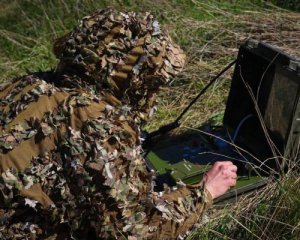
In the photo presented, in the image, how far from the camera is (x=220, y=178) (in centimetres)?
294

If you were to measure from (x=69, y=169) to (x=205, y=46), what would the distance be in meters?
3.08

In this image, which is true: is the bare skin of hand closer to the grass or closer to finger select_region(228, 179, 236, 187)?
finger select_region(228, 179, 236, 187)

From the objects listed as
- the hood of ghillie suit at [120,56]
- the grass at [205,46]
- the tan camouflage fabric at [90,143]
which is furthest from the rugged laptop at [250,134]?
the hood of ghillie suit at [120,56]

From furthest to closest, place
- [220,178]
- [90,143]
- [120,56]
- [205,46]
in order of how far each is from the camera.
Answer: [205,46] < [220,178] < [120,56] < [90,143]

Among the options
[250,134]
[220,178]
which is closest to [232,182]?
[220,178]

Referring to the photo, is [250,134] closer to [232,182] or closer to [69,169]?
[232,182]

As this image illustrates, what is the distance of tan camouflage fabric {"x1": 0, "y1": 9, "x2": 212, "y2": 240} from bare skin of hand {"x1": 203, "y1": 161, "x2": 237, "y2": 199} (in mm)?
187

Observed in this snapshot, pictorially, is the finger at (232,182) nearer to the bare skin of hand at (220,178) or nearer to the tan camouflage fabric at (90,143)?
the bare skin of hand at (220,178)

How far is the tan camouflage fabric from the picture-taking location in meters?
2.41

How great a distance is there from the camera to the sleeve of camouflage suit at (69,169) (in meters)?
2.39

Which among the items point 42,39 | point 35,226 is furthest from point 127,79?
point 42,39

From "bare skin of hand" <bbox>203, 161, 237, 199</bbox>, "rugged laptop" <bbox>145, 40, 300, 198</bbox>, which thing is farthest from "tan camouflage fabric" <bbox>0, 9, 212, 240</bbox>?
"rugged laptop" <bbox>145, 40, 300, 198</bbox>

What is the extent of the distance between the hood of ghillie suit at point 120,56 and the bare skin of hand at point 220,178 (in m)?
0.52

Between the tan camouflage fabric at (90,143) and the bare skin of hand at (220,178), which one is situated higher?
the tan camouflage fabric at (90,143)
